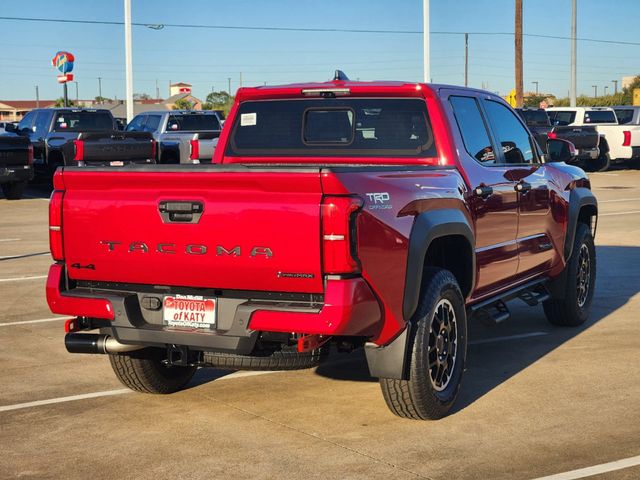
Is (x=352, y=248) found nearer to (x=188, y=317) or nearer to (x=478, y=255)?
(x=188, y=317)

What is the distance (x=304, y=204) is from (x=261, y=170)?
306 millimetres

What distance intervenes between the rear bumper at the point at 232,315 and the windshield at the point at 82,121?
20532mm

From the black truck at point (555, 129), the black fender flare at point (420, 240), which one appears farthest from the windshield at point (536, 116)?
the black fender flare at point (420, 240)

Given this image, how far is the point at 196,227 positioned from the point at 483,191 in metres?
2.34

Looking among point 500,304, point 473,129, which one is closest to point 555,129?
point 500,304

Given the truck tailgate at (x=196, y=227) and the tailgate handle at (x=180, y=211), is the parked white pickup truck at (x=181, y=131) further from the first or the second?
the tailgate handle at (x=180, y=211)

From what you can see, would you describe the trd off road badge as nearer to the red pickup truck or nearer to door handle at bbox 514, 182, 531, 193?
the red pickup truck

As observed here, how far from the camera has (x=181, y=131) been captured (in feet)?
87.0

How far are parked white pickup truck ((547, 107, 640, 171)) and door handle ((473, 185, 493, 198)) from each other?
2736 cm

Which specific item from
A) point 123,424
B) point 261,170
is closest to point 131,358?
point 123,424

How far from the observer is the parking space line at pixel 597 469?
5.21m

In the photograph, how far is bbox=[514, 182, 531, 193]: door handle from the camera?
25.8 ft

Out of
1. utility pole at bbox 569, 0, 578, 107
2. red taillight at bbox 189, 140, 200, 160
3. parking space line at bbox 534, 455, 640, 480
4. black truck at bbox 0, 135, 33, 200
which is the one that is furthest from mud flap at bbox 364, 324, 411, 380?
utility pole at bbox 569, 0, 578, 107

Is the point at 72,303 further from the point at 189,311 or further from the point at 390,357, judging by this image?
the point at 390,357
